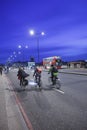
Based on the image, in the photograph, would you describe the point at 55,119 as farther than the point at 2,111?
No

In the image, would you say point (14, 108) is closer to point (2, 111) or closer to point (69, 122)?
point (2, 111)

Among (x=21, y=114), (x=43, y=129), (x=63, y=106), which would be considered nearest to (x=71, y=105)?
(x=63, y=106)

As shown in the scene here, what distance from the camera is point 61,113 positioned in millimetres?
10148

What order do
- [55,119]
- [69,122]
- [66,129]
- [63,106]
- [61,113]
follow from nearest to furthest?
[66,129]
[69,122]
[55,119]
[61,113]
[63,106]

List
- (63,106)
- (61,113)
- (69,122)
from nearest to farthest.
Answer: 1. (69,122)
2. (61,113)
3. (63,106)

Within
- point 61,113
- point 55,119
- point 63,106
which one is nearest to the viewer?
point 55,119

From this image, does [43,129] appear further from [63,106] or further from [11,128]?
[63,106]

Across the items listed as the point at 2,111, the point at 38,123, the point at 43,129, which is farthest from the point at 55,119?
the point at 2,111

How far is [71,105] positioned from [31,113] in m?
2.02

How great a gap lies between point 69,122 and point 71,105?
3212mm

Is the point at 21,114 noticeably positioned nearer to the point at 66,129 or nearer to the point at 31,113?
the point at 31,113

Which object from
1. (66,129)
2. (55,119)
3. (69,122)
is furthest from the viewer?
(55,119)

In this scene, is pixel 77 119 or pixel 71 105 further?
pixel 71 105

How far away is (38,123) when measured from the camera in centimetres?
872
